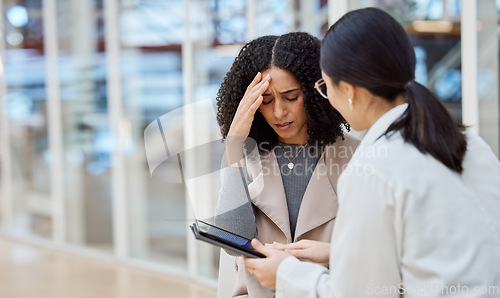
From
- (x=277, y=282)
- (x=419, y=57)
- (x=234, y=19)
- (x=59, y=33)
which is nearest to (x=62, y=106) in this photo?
(x=59, y=33)

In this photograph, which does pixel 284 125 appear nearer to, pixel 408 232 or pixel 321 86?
pixel 321 86

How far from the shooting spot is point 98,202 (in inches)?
213

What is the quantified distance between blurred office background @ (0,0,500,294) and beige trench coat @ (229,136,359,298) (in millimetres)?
1470

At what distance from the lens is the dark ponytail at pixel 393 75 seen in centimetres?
105

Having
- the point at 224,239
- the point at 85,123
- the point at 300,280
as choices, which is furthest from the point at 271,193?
the point at 85,123

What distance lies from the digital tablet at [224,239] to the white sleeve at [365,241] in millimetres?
275

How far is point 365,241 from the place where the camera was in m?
1.01

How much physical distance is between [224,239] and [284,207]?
1.05 ft

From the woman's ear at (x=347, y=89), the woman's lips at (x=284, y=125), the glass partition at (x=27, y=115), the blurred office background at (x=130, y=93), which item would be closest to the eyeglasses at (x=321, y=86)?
the woman's ear at (x=347, y=89)

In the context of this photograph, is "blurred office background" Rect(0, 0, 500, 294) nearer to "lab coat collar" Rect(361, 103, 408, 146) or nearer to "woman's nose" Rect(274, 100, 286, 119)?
"woman's nose" Rect(274, 100, 286, 119)

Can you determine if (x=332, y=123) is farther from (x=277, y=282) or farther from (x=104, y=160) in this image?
(x=104, y=160)

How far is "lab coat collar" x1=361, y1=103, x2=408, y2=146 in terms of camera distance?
3.61 ft

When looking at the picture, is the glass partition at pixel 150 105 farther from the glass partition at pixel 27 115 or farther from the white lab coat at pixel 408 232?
the white lab coat at pixel 408 232

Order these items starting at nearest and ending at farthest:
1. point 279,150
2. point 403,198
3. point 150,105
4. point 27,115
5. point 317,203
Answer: point 403,198 < point 317,203 < point 279,150 < point 150,105 < point 27,115
